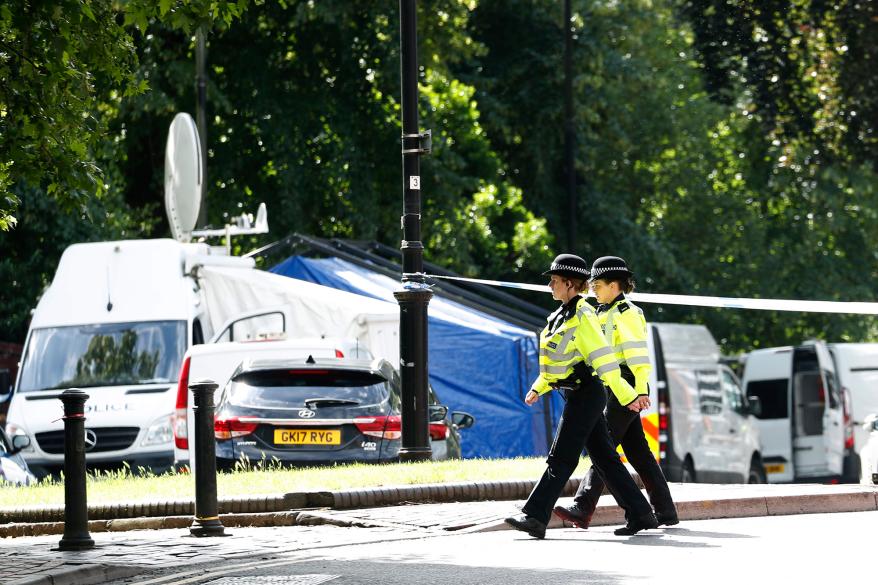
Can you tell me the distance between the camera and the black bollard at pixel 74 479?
10266mm

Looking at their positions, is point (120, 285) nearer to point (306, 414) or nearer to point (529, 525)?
point (306, 414)

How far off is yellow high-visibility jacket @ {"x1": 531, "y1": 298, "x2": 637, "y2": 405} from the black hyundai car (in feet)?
10.5

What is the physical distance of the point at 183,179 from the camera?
22.7 meters

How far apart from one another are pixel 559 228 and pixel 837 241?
27.2ft

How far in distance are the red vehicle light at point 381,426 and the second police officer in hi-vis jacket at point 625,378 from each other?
285 centimetres

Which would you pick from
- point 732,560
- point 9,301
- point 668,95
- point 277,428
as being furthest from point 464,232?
point 732,560

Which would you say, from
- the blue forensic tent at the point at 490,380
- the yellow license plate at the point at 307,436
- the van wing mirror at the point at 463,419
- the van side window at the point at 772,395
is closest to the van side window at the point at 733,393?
the blue forensic tent at the point at 490,380

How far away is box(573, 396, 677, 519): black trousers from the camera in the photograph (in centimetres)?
1088

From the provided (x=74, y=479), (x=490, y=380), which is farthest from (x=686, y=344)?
(x=74, y=479)

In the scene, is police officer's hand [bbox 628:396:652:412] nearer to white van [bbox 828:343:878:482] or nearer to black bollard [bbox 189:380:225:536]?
black bollard [bbox 189:380:225:536]

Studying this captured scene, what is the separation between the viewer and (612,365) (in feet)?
33.8

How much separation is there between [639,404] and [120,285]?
981cm

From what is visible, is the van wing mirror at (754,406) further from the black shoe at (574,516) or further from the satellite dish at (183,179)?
the black shoe at (574,516)

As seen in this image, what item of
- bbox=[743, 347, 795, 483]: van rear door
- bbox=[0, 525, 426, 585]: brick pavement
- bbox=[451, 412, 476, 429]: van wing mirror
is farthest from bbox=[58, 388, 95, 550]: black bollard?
bbox=[743, 347, 795, 483]: van rear door
